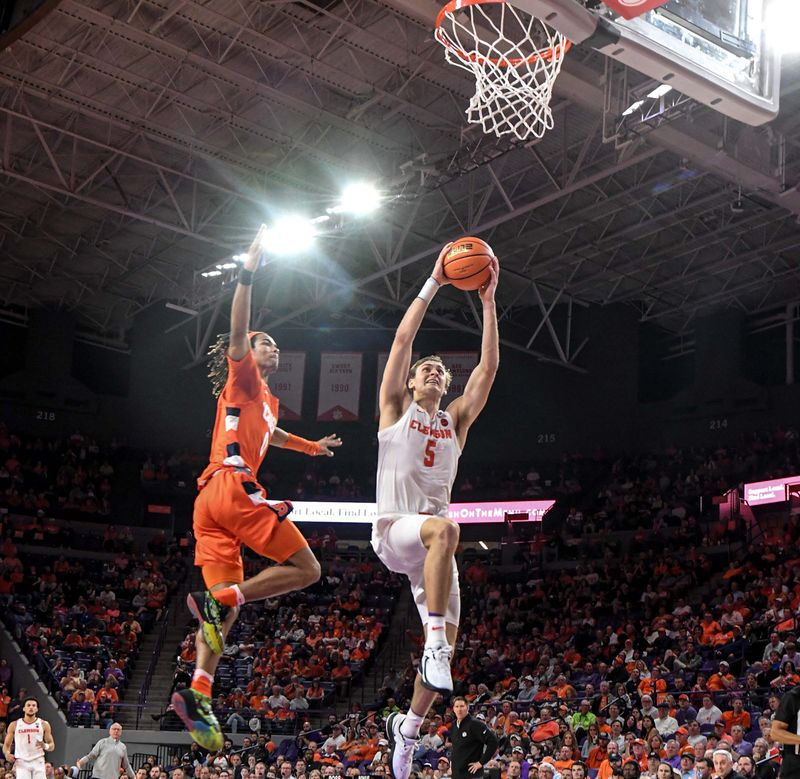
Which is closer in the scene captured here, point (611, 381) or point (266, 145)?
point (266, 145)

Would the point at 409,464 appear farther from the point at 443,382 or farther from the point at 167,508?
the point at 167,508

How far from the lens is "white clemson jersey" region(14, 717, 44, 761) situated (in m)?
14.7

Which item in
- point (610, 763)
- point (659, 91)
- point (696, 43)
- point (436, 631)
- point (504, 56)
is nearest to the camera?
point (436, 631)

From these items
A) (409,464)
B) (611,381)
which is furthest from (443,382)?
(611,381)

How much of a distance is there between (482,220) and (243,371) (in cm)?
1872

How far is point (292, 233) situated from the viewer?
22547 millimetres

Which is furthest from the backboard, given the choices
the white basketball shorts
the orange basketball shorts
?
the orange basketball shorts

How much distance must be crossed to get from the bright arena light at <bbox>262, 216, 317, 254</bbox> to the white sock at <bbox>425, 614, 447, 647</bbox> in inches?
661

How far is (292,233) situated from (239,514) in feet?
54.3

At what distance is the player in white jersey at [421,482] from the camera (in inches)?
245

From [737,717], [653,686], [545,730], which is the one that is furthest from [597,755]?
[653,686]

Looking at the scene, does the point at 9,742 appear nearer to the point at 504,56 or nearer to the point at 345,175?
the point at 504,56

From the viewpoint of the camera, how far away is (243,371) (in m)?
6.69

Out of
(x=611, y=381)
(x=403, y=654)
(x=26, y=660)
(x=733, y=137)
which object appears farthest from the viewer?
(x=611, y=381)
